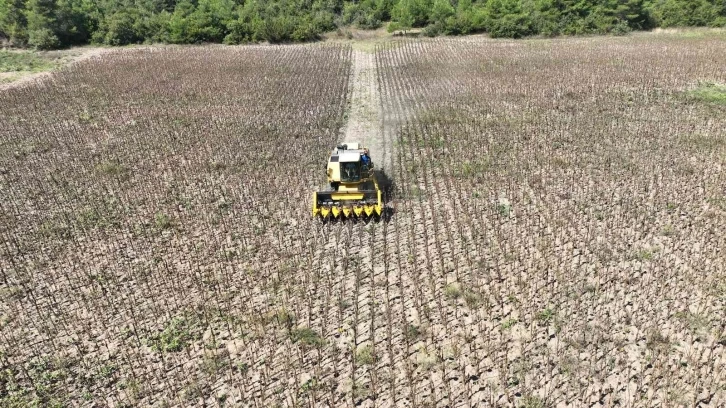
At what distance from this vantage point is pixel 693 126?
2150 cm

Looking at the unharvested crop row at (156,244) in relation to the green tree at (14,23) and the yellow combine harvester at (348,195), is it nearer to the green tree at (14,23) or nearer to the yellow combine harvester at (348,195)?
the yellow combine harvester at (348,195)

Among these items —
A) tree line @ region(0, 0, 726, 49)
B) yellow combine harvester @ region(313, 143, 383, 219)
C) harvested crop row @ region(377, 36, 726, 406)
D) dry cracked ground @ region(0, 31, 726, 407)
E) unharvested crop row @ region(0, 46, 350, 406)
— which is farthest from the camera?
tree line @ region(0, 0, 726, 49)

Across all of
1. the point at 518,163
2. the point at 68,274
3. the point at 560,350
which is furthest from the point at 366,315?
the point at 518,163

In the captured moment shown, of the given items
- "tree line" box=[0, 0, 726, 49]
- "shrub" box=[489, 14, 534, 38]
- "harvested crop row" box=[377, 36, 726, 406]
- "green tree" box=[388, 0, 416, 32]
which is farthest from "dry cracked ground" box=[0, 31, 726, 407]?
"green tree" box=[388, 0, 416, 32]

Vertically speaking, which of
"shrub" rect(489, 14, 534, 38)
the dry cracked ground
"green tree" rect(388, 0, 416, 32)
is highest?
"green tree" rect(388, 0, 416, 32)

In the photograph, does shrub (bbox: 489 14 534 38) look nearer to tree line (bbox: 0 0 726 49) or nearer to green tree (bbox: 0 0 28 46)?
tree line (bbox: 0 0 726 49)

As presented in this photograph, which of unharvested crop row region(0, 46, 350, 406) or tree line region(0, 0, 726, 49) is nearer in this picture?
unharvested crop row region(0, 46, 350, 406)

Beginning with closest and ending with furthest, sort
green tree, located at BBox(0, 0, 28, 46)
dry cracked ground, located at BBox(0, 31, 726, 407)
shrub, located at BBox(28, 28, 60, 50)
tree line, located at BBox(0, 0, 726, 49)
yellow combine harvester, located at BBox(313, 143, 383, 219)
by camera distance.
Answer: dry cracked ground, located at BBox(0, 31, 726, 407)
yellow combine harvester, located at BBox(313, 143, 383, 219)
shrub, located at BBox(28, 28, 60, 50)
green tree, located at BBox(0, 0, 28, 46)
tree line, located at BBox(0, 0, 726, 49)

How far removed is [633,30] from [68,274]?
63.1m

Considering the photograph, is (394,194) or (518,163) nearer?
(394,194)

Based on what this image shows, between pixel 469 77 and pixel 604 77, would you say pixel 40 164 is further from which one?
pixel 604 77

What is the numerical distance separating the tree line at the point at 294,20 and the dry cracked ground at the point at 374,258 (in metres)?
28.1

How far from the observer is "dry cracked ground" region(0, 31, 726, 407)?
28.7 ft

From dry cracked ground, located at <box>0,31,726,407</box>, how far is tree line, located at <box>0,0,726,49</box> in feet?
92.2
